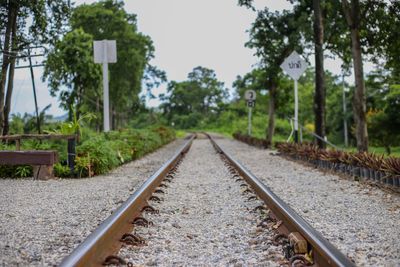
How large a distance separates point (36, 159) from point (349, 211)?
19.2 feet

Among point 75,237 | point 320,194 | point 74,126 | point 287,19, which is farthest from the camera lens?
point 287,19

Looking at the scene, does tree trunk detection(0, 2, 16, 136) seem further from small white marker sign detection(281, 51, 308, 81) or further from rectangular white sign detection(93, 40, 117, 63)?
small white marker sign detection(281, 51, 308, 81)

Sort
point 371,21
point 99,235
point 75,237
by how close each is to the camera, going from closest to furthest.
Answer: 1. point 99,235
2. point 75,237
3. point 371,21

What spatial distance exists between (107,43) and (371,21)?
8071 mm

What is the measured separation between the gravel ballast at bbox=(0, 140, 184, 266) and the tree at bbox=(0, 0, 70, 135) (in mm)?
7497

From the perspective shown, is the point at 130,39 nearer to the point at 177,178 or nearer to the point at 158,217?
the point at 177,178

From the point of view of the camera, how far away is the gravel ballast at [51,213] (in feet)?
13.8

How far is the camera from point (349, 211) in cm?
618

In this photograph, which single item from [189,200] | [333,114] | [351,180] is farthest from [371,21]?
[333,114]

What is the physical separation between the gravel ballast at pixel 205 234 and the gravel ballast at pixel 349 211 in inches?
23.9

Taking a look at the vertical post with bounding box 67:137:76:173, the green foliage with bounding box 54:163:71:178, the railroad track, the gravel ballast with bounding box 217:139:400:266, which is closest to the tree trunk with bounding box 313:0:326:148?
the gravel ballast with bounding box 217:139:400:266

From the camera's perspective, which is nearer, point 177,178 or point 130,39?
point 177,178

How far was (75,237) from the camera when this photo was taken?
15.6 feet

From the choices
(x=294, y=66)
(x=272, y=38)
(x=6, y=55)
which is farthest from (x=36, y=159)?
(x=272, y=38)
